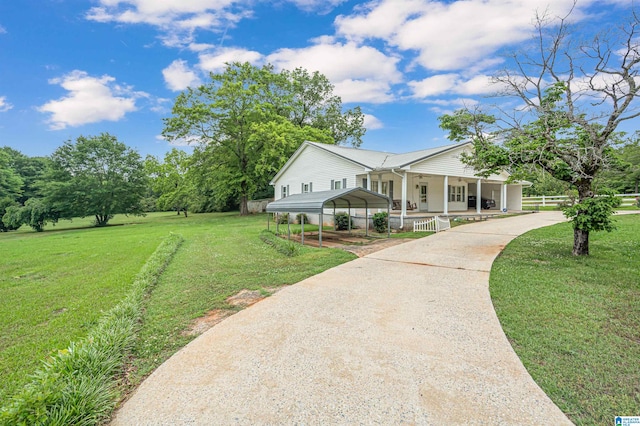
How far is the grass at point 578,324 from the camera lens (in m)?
2.58

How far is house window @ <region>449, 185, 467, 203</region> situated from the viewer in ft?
71.5

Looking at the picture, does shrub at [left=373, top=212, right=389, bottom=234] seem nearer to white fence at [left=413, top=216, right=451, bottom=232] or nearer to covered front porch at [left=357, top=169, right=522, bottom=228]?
covered front porch at [left=357, top=169, right=522, bottom=228]

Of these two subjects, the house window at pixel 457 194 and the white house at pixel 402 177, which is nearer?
the white house at pixel 402 177

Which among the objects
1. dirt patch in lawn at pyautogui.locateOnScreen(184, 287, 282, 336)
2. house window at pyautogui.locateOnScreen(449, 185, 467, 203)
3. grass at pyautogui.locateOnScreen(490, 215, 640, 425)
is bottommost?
dirt patch in lawn at pyautogui.locateOnScreen(184, 287, 282, 336)

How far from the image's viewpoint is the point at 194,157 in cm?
2836

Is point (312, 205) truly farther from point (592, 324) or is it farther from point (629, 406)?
point (629, 406)

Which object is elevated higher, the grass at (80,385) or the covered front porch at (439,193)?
the covered front porch at (439,193)

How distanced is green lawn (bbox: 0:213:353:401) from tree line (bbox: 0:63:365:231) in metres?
15.8

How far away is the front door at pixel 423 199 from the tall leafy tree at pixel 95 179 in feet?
96.4

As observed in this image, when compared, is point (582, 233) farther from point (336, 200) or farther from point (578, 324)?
point (336, 200)

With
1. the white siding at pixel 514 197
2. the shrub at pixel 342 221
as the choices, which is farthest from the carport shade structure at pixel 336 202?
the white siding at pixel 514 197

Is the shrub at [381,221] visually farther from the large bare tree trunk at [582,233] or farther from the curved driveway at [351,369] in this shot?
the curved driveway at [351,369]

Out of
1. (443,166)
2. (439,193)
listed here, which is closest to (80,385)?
(443,166)

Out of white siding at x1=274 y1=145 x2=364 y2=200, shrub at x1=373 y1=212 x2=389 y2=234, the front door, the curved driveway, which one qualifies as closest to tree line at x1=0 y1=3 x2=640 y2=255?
white siding at x1=274 y1=145 x2=364 y2=200
